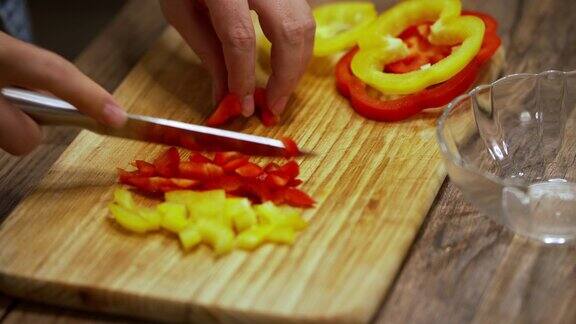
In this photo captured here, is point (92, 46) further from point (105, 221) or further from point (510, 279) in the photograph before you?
point (510, 279)

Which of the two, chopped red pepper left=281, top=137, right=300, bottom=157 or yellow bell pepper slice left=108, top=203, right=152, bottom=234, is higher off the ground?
yellow bell pepper slice left=108, top=203, right=152, bottom=234

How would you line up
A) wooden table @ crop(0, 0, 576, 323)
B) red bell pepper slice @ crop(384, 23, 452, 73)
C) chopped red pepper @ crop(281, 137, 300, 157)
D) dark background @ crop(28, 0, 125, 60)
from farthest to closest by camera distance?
1. dark background @ crop(28, 0, 125, 60)
2. red bell pepper slice @ crop(384, 23, 452, 73)
3. chopped red pepper @ crop(281, 137, 300, 157)
4. wooden table @ crop(0, 0, 576, 323)

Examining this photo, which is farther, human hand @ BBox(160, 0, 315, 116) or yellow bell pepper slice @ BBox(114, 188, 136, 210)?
human hand @ BBox(160, 0, 315, 116)

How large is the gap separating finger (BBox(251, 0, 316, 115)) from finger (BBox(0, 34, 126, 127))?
43cm

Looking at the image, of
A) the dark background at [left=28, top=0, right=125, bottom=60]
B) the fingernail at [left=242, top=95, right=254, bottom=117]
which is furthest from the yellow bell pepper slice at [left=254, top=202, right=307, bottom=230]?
the dark background at [left=28, top=0, right=125, bottom=60]

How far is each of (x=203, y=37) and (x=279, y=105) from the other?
228mm

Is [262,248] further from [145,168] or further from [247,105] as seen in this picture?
[247,105]

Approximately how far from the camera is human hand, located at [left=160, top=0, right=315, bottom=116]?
6.66 feet

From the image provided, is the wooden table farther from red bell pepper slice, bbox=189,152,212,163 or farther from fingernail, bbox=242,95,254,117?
fingernail, bbox=242,95,254,117

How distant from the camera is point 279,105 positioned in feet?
7.11

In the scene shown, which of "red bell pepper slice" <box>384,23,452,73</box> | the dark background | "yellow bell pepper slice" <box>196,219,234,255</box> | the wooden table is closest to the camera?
the wooden table

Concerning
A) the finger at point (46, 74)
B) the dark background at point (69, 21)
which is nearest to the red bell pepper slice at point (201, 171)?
the finger at point (46, 74)

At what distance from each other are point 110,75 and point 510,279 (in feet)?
4.02

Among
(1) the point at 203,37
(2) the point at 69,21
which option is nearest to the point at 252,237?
(1) the point at 203,37
